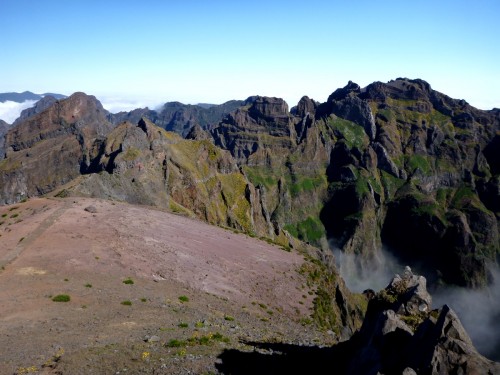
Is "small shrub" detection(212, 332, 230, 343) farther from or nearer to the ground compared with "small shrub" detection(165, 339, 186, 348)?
nearer to the ground

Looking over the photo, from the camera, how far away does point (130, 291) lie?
40.9m

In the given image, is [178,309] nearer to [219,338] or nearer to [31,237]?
[219,338]

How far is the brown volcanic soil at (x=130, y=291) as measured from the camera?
27.5m

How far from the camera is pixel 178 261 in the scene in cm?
5356

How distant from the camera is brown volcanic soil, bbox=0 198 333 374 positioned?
1083 inches

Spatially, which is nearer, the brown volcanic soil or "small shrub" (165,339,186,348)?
the brown volcanic soil

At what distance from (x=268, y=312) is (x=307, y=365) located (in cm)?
1845

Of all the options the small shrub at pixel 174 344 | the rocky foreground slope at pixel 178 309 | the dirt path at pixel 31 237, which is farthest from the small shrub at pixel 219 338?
the dirt path at pixel 31 237

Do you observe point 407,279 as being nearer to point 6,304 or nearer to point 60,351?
point 60,351

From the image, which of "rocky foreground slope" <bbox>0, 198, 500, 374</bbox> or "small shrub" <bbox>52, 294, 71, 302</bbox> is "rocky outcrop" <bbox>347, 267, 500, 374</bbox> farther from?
"small shrub" <bbox>52, 294, 71, 302</bbox>

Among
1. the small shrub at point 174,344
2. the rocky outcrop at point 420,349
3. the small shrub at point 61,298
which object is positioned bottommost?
the small shrub at point 61,298

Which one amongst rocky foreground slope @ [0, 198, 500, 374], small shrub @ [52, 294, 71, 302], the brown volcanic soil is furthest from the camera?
small shrub @ [52, 294, 71, 302]

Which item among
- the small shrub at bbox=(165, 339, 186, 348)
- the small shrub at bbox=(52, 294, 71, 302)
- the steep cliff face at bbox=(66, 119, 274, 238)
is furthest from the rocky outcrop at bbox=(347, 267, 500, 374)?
the steep cliff face at bbox=(66, 119, 274, 238)

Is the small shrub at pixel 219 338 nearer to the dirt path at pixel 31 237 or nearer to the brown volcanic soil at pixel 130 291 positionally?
the brown volcanic soil at pixel 130 291
